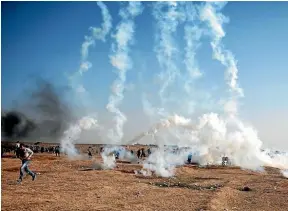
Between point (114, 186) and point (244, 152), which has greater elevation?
point (244, 152)

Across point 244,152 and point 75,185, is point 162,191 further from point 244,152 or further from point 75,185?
point 244,152

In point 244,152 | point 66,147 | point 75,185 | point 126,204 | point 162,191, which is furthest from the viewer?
point 66,147

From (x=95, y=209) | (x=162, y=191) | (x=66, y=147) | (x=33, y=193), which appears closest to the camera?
(x=95, y=209)

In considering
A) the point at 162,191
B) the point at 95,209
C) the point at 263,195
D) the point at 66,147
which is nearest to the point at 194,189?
the point at 162,191

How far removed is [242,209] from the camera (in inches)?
611

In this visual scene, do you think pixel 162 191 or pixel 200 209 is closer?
pixel 200 209

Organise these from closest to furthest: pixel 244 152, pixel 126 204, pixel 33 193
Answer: pixel 126 204 < pixel 33 193 < pixel 244 152

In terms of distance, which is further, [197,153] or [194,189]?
[197,153]

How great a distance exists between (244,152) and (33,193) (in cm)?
3841

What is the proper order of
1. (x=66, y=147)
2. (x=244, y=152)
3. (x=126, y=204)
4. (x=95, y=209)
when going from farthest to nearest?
(x=66, y=147), (x=244, y=152), (x=126, y=204), (x=95, y=209)

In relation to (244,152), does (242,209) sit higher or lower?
lower

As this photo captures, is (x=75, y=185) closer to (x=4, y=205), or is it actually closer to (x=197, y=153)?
(x=4, y=205)

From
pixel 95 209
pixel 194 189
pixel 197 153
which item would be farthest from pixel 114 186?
pixel 197 153

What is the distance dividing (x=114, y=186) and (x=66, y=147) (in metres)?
46.6
